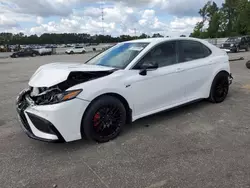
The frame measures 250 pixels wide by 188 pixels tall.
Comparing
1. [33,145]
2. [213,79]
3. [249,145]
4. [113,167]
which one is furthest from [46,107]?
[213,79]

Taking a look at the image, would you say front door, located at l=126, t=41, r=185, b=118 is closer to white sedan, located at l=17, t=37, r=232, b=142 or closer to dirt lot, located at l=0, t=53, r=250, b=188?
white sedan, located at l=17, t=37, r=232, b=142

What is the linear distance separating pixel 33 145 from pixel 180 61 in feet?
9.77

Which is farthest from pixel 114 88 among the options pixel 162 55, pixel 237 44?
pixel 237 44

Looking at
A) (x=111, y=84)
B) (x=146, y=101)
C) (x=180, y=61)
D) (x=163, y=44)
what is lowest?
(x=146, y=101)

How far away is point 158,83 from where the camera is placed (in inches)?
164

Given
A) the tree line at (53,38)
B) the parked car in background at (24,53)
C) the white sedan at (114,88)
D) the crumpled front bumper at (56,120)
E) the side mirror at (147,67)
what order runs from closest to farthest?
the crumpled front bumper at (56,120), the white sedan at (114,88), the side mirror at (147,67), the parked car in background at (24,53), the tree line at (53,38)

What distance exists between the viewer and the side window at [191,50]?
4.70 metres

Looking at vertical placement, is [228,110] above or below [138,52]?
below

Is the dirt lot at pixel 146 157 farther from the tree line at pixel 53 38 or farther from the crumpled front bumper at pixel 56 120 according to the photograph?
the tree line at pixel 53 38

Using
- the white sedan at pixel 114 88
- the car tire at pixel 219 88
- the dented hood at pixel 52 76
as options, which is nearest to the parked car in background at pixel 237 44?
the car tire at pixel 219 88

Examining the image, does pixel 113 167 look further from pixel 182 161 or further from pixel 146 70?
pixel 146 70

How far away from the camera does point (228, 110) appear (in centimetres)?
504

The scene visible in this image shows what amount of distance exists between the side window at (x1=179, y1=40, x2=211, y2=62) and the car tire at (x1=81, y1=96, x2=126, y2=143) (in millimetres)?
1755

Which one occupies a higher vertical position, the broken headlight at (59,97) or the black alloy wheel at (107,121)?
the broken headlight at (59,97)
